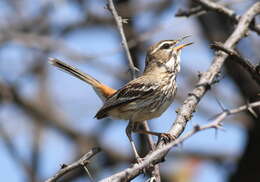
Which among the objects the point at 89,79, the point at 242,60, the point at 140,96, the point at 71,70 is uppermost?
the point at 71,70

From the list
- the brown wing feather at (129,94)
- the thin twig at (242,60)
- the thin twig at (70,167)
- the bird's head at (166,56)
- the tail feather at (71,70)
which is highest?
the tail feather at (71,70)

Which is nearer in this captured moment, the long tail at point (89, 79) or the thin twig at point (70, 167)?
the thin twig at point (70, 167)

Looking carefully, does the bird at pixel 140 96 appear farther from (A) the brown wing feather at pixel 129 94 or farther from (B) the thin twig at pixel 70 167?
(B) the thin twig at pixel 70 167

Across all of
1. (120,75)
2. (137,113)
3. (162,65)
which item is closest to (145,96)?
(137,113)

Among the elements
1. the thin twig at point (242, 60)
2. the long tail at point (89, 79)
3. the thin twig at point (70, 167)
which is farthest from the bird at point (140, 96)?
the thin twig at point (70, 167)

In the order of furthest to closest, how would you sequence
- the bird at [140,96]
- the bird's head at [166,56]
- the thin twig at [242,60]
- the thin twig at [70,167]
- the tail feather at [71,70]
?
the bird's head at [166,56] < the tail feather at [71,70] < the bird at [140,96] < the thin twig at [242,60] < the thin twig at [70,167]

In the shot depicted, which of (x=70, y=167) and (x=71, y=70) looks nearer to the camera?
(x=70, y=167)

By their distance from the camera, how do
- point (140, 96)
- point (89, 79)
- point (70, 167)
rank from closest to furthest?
point (70, 167) → point (140, 96) → point (89, 79)

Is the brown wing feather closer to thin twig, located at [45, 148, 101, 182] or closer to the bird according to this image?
the bird

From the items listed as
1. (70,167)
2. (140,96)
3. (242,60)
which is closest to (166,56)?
(140,96)

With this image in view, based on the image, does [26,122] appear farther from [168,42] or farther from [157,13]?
[168,42]

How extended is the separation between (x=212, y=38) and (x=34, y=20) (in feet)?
10.4

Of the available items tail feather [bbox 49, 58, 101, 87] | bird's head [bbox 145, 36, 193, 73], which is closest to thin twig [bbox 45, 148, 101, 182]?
tail feather [bbox 49, 58, 101, 87]

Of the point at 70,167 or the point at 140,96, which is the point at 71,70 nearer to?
the point at 140,96
